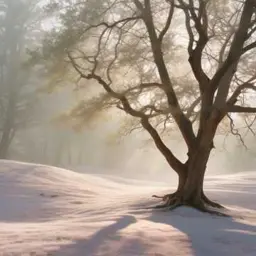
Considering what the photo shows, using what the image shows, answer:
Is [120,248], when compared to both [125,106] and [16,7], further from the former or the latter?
[16,7]

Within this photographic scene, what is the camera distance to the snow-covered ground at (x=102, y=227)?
687cm

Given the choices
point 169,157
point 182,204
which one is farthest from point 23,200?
point 182,204

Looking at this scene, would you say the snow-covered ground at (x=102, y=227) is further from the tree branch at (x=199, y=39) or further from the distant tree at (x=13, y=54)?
the distant tree at (x=13, y=54)

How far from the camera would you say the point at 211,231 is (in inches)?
350

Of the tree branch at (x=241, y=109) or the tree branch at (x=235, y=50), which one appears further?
the tree branch at (x=241, y=109)

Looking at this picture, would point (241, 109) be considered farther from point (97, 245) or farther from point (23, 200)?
point (97, 245)


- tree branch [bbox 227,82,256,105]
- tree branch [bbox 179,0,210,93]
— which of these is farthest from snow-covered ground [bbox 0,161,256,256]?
tree branch [bbox 179,0,210,93]

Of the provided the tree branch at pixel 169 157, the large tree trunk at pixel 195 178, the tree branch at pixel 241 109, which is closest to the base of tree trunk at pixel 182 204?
the large tree trunk at pixel 195 178

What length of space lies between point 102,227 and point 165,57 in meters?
7.72

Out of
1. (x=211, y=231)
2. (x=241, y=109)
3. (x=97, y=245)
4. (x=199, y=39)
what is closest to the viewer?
(x=97, y=245)

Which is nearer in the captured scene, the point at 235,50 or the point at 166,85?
the point at 235,50

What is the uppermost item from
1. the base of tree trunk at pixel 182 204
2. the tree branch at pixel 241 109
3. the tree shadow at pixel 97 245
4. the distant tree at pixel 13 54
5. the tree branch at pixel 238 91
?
the distant tree at pixel 13 54

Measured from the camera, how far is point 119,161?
55.8 metres

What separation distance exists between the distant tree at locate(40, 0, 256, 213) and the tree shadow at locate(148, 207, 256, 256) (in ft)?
3.55
